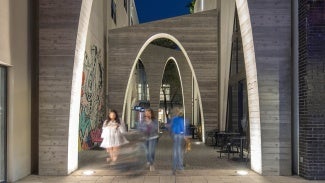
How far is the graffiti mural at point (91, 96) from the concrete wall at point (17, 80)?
281 inches

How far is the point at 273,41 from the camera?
38.9 ft

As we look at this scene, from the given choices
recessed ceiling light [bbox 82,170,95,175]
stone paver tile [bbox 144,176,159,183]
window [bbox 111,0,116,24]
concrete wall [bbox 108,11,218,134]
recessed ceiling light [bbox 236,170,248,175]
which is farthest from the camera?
window [bbox 111,0,116,24]

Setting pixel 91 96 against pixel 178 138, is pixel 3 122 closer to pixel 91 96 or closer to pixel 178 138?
pixel 178 138

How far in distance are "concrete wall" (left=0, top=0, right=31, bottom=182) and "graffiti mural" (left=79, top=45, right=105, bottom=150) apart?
7141mm

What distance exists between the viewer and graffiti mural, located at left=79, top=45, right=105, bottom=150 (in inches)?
750

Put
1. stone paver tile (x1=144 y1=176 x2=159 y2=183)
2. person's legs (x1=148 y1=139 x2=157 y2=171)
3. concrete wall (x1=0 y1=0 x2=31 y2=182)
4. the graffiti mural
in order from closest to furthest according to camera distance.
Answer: concrete wall (x1=0 y1=0 x2=31 y2=182) → stone paver tile (x1=144 y1=176 x2=159 y2=183) → person's legs (x1=148 y1=139 x2=157 y2=171) → the graffiti mural

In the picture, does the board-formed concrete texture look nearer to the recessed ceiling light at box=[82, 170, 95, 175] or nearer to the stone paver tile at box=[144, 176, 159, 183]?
the recessed ceiling light at box=[82, 170, 95, 175]

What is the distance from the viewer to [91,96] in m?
21.0

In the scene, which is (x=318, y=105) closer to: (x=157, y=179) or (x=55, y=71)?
(x=157, y=179)

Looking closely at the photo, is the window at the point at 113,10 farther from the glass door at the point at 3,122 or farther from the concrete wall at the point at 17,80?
the glass door at the point at 3,122

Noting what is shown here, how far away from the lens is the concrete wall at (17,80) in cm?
→ 1016

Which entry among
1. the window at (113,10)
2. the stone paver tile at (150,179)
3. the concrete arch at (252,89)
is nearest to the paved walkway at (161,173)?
the stone paver tile at (150,179)

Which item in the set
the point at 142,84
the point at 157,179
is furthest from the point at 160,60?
the point at 157,179

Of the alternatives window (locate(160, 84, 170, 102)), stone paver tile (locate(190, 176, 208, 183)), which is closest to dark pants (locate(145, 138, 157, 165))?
stone paver tile (locate(190, 176, 208, 183))
